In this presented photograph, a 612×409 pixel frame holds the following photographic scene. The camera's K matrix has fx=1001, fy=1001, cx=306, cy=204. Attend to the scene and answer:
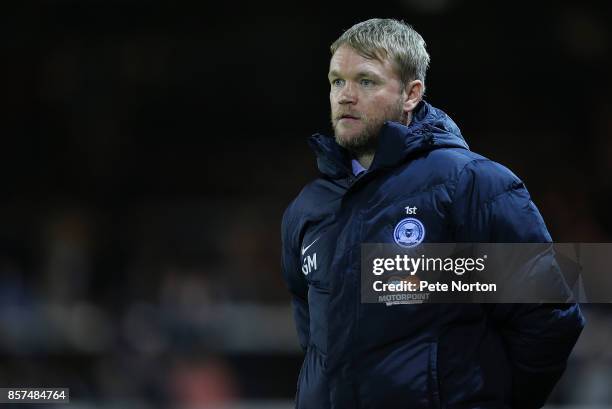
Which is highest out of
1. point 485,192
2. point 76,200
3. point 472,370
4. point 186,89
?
point 186,89

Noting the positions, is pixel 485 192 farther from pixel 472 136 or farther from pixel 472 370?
pixel 472 136

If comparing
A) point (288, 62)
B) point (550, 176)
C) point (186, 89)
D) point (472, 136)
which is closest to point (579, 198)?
point (550, 176)

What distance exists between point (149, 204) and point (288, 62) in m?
1.27

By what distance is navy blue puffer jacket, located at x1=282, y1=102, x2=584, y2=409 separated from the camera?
1.61 metres

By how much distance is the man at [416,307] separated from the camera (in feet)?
5.28

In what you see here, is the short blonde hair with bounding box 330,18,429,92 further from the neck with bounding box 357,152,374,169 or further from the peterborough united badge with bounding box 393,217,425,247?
the peterborough united badge with bounding box 393,217,425,247

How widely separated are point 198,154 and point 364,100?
14.8 ft

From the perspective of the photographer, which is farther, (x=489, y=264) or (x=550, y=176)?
(x=550, y=176)

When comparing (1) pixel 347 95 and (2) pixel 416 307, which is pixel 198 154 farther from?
(2) pixel 416 307

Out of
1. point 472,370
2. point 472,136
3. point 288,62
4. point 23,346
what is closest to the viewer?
point 472,370

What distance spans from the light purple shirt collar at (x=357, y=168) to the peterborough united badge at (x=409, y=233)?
18 cm

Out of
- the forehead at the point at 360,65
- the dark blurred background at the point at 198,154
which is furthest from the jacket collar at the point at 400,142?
the dark blurred background at the point at 198,154

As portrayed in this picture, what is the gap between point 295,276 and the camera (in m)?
1.96

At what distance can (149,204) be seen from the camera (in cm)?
586
